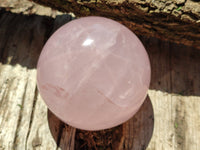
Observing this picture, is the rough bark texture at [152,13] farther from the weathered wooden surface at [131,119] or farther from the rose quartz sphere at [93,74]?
the rose quartz sphere at [93,74]

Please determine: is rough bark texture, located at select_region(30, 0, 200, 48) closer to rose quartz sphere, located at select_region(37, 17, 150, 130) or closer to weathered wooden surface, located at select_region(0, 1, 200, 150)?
weathered wooden surface, located at select_region(0, 1, 200, 150)

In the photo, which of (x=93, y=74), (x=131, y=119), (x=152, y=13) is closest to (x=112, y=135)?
(x=131, y=119)

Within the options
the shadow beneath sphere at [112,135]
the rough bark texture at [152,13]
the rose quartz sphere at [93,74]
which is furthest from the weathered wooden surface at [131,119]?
the rose quartz sphere at [93,74]

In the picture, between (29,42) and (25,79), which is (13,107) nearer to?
(25,79)

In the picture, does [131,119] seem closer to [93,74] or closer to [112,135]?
[112,135]

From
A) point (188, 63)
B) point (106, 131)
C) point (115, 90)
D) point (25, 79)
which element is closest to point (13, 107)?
point (25, 79)

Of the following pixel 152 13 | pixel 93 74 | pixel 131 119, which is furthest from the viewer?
pixel 131 119
